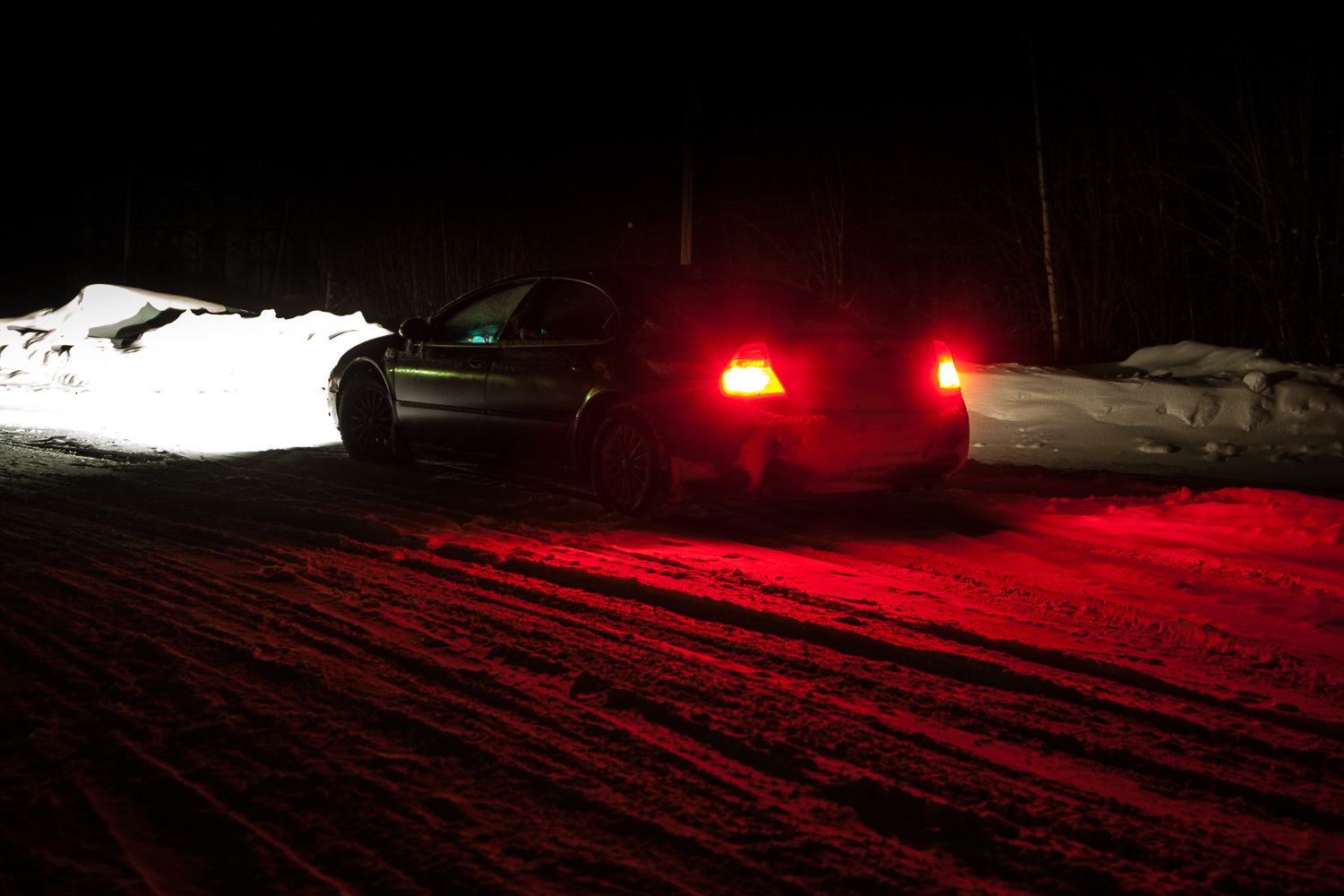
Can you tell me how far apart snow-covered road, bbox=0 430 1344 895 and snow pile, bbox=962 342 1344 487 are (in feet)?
9.46

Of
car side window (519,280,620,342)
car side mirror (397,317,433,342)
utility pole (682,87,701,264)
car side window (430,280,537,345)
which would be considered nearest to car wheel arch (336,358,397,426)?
car side mirror (397,317,433,342)

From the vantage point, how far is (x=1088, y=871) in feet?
8.42

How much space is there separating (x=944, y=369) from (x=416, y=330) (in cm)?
385

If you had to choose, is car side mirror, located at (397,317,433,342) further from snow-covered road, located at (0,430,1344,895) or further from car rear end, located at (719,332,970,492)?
car rear end, located at (719,332,970,492)

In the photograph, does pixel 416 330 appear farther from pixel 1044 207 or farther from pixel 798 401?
pixel 1044 207

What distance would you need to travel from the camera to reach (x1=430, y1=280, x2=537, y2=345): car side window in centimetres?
789

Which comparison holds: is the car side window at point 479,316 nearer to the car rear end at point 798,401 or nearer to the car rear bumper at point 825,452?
the car rear end at point 798,401

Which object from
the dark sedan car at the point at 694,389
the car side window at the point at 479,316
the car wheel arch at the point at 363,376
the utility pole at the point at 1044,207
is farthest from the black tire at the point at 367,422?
the utility pole at the point at 1044,207

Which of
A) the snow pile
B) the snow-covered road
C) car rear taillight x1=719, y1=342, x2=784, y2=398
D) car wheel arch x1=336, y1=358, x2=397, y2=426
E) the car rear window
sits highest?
the car rear window

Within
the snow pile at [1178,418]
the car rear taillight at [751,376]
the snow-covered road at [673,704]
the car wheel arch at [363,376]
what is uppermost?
the car wheel arch at [363,376]

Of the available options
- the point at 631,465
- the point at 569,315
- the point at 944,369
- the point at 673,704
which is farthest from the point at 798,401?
the point at 673,704

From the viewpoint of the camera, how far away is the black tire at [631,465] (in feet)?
21.3

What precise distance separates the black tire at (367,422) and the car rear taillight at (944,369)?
423 centimetres

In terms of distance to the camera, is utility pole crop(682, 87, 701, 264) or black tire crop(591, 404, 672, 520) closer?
black tire crop(591, 404, 672, 520)
